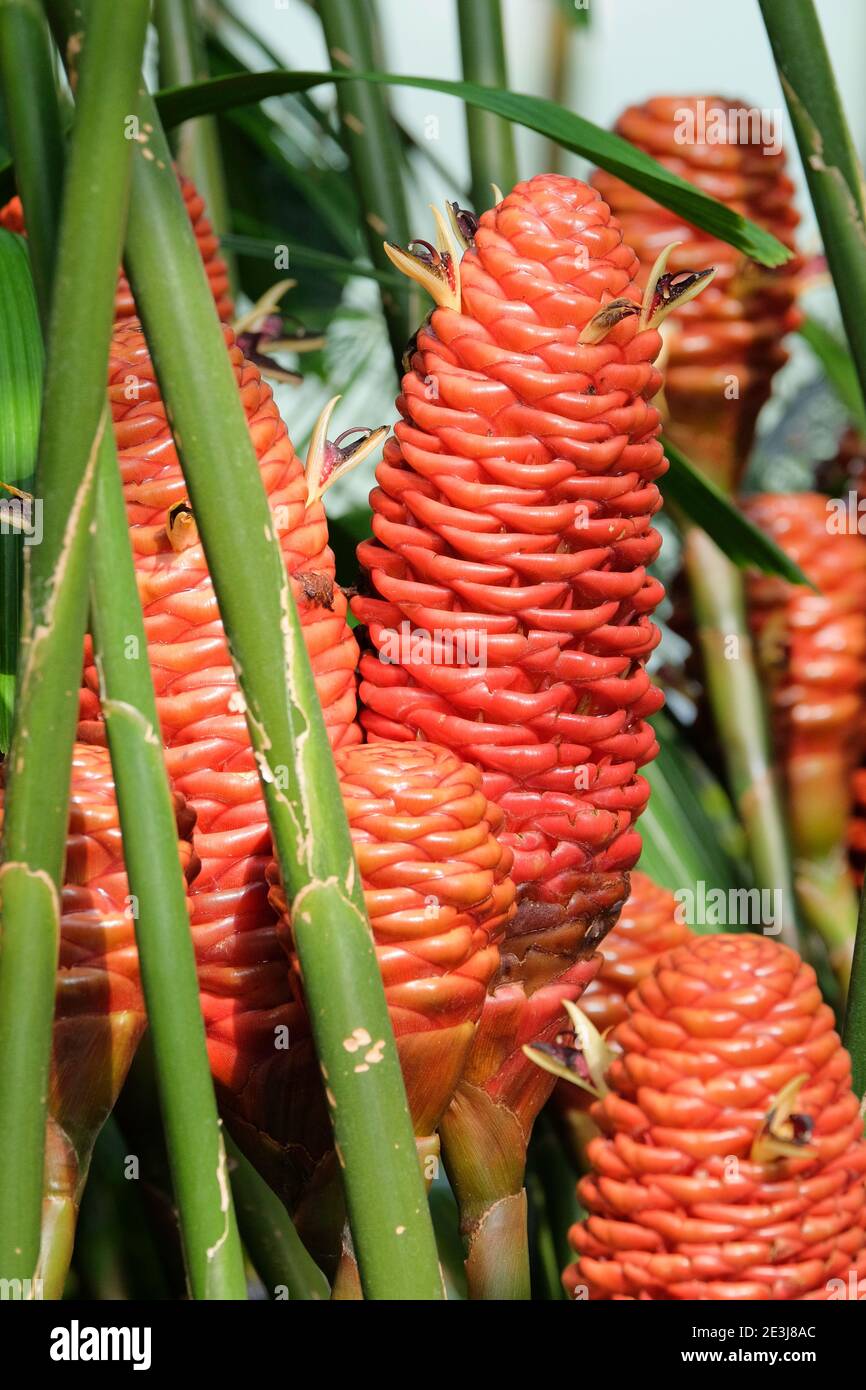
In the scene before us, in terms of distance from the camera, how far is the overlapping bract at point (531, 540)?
0.24 metres

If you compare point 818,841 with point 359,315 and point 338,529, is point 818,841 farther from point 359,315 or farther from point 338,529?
point 359,315

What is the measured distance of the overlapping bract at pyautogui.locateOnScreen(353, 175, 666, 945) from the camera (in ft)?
0.78

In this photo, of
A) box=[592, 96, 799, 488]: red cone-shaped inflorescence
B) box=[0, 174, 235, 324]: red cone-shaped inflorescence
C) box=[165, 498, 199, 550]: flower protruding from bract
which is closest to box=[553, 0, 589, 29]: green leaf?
box=[592, 96, 799, 488]: red cone-shaped inflorescence

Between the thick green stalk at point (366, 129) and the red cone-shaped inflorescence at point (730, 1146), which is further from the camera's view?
the thick green stalk at point (366, 129)

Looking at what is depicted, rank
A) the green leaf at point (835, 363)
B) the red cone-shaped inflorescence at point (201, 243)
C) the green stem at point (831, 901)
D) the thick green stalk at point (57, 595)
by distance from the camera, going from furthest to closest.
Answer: the green leaf at point (835, 363) < the green stem at point (831, 901) < the red cone-shaped inflorescence at point (201, 243) < the thick green stalk at point (57, 595)

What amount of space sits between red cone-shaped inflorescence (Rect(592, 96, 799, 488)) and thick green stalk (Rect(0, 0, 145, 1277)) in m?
0.24

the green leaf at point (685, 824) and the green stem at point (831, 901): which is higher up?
the green leaf at point (685, 824)

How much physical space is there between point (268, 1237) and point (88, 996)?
8cm

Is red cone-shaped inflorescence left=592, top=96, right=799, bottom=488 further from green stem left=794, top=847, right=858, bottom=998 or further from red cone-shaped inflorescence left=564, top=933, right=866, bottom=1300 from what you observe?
red cone-shaped inflorescence left=564, top=933, right=866, bottom=1300

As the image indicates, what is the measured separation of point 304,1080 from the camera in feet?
0.78

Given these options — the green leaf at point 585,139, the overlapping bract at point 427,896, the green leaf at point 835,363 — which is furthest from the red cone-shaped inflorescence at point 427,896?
the green leaf at point 835,363

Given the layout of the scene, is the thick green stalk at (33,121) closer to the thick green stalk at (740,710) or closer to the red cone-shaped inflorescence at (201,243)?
the red cone-shaped inflorescence at (201,243)

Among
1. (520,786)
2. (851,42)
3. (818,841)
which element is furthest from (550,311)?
(851,42)

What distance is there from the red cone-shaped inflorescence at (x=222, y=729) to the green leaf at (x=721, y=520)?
121 millimetres
